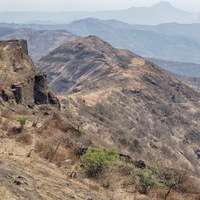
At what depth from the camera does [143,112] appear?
93.7 meters

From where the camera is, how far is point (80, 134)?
81.4 ft

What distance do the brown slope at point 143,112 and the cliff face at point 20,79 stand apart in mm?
12398

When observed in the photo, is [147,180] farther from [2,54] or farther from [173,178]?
[2,54]

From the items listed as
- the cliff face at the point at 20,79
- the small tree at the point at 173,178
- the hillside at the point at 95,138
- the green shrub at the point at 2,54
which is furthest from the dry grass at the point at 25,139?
the green shrub at the point at 2,54

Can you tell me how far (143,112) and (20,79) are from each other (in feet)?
185

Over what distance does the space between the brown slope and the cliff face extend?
1240 centimetres

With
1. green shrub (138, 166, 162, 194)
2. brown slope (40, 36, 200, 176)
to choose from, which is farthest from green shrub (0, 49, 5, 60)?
green shrub (138, 166, 162, 194)

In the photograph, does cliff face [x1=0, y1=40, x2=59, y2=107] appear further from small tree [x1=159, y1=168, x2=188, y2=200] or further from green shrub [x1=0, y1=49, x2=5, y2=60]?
small tree [x1=159, y1=168, x2=188, y2=200]

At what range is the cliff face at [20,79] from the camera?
125 ft

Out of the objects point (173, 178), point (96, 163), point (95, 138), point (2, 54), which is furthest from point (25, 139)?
point (2, 54)

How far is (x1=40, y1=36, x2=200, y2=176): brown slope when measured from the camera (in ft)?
210

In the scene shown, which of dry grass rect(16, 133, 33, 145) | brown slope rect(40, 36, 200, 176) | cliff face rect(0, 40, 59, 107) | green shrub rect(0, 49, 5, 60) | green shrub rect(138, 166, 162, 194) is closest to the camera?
green shrub rect(138, 166, 162, 194)

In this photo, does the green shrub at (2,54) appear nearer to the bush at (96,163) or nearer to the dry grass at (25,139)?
the dry grass at (25,139)

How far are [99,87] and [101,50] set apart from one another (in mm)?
89699
